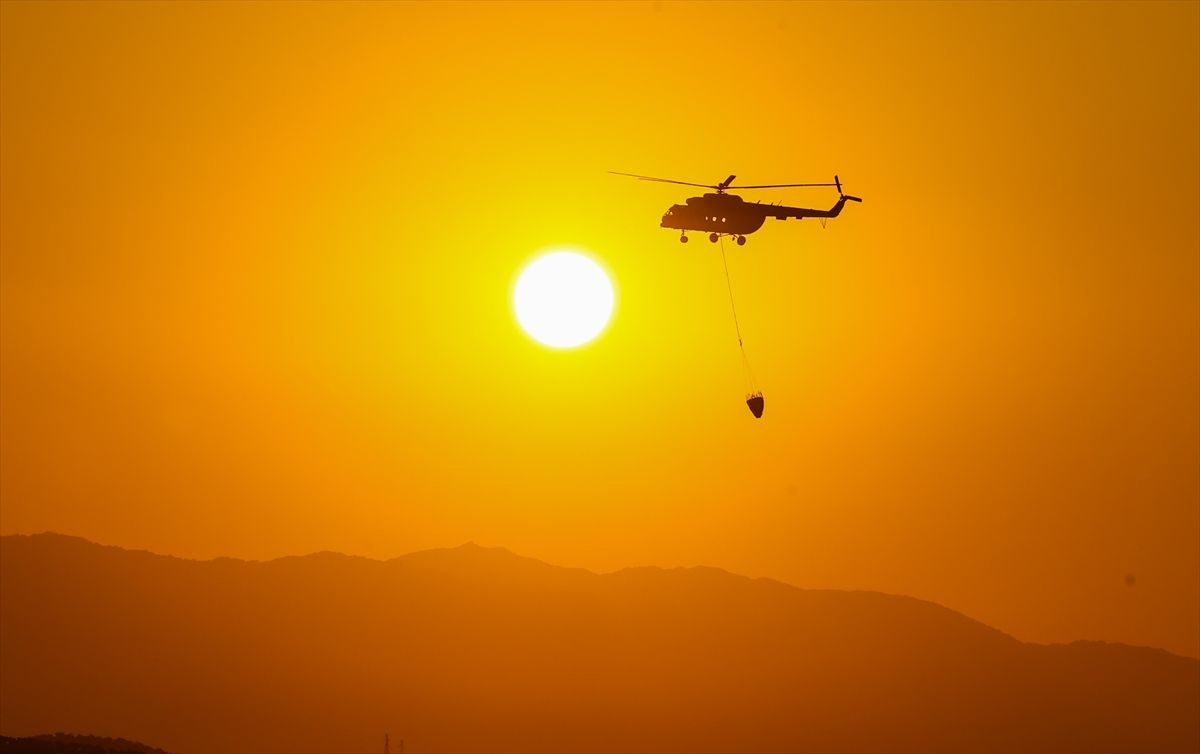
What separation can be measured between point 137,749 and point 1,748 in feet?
55.5

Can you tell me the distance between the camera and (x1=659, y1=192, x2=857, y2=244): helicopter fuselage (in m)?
73.1

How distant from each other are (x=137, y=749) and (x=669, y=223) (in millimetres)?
39883

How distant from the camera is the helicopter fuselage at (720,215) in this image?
73125mm

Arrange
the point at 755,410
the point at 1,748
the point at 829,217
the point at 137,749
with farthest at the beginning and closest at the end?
the point at 829,217
the point at 137,749
the point at 755,410
the point at 1,748

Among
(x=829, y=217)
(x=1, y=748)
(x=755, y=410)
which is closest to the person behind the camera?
(x=1, y=748)

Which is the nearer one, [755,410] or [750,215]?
[755,410]

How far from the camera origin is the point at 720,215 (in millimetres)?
74125

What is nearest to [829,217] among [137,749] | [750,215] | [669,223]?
[750,215]

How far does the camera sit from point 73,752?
60438mm

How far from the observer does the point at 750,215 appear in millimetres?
75312

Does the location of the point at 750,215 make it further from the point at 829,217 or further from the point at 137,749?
the point at 137,749

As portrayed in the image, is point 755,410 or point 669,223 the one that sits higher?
point 669,223

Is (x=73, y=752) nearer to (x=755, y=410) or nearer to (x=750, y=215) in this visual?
(x=755, y=410)

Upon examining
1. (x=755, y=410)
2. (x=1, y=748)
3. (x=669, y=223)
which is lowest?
(x=1, y=748)
